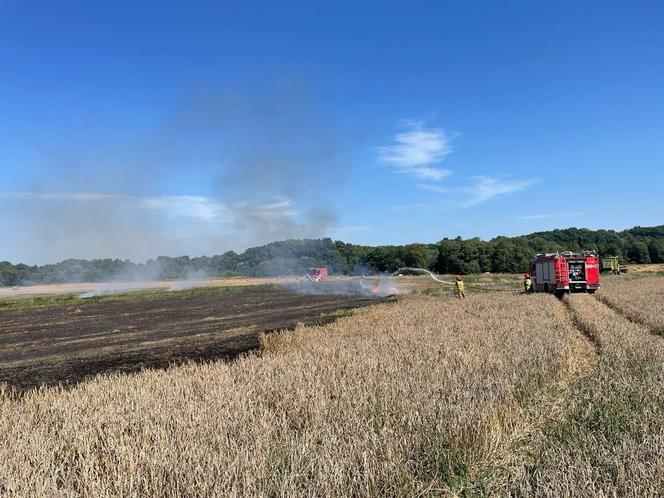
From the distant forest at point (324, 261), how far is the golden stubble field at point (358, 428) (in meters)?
107

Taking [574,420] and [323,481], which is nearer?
[323,481]

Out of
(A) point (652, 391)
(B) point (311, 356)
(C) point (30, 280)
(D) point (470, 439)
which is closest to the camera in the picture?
(D) point (470, 439)

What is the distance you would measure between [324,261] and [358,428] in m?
124

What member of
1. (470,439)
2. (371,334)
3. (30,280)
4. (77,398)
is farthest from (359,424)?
(30,280)

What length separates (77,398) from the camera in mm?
7691

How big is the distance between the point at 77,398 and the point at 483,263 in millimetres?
117194

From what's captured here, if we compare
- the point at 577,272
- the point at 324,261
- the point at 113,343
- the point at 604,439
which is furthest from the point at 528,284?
the point at 324,261

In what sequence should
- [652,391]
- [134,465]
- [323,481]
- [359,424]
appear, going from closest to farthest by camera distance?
[323,481] < [134,465] < [359,424] < [652,391]

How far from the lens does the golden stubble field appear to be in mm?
4305

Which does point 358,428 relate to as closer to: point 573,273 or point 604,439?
point 604,439

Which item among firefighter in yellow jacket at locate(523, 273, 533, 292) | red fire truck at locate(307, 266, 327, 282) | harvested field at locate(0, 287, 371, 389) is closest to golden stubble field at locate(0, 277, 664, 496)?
harvested field at locate(0, 287, 371, 389)

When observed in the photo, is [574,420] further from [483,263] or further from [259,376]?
[483,263]

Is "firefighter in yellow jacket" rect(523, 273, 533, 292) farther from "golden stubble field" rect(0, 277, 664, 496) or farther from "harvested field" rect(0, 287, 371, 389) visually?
"golden stubble field" rect(0, 277, 664, 496)

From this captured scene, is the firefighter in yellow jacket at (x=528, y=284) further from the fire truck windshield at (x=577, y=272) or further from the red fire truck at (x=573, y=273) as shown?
the fire truck windshield at (x=577, y=272)
